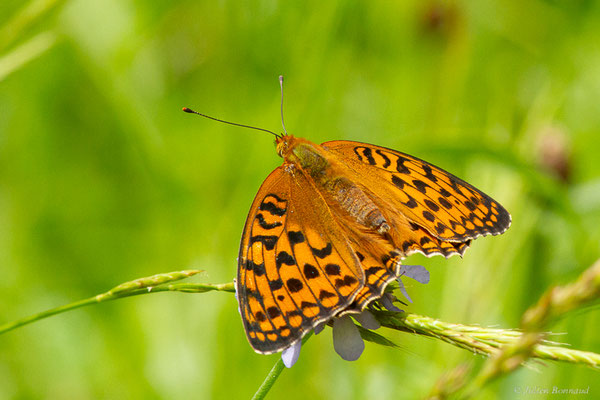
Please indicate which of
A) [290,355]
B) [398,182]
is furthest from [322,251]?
[398,182]

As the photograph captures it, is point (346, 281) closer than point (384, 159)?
Yes

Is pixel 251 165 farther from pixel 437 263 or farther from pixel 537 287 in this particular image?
pixel 537 287

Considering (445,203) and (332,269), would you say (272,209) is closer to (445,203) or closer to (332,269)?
(332,269)

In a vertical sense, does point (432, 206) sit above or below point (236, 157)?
below

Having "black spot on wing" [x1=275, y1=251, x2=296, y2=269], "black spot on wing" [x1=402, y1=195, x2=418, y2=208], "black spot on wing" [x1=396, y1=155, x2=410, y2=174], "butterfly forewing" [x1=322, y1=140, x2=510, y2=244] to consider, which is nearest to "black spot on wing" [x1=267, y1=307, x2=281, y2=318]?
"black spot on wing" [x1=275, y1=251, x2=296, y2=269]

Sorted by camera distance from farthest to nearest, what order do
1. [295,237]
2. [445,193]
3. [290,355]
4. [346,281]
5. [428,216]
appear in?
[445,193], [428,216], [295,237], [346,281], [290,355]

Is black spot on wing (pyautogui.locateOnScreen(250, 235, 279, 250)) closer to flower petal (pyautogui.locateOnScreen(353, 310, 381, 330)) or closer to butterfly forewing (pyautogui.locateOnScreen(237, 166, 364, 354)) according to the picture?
butterfly forewing (pyautogui.locateOnScreen(237, 166, 364, 354))
